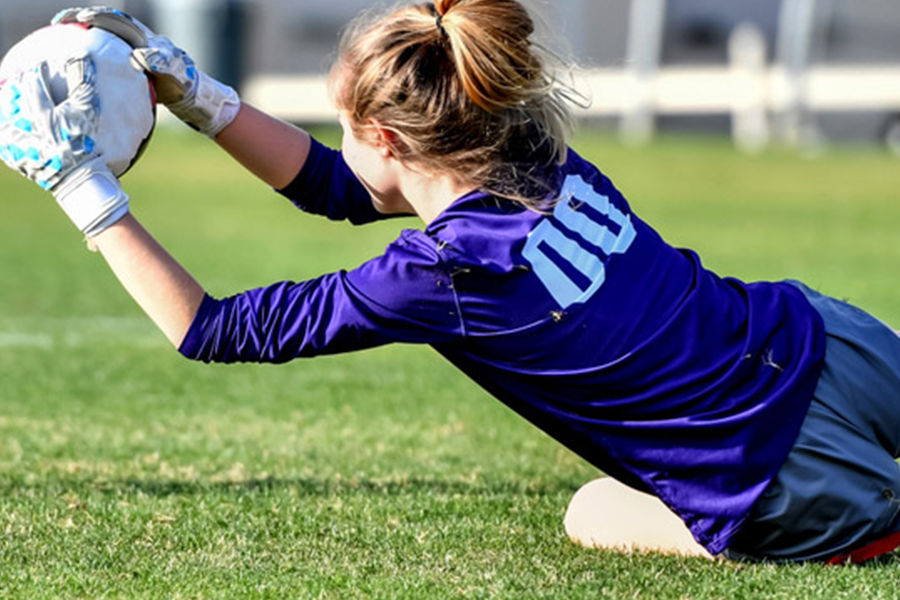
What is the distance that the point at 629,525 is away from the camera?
391cm

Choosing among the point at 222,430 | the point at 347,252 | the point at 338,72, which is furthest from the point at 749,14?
the point at 338,72

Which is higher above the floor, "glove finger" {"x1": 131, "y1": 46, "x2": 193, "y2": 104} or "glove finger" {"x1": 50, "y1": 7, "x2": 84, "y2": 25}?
"glove finger" {"x1": 50, "y1": 7, "x2": 84, "y2": 25}

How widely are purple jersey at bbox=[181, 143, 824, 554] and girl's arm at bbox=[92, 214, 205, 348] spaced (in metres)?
0.04

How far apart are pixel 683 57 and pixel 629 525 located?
28.7 meters

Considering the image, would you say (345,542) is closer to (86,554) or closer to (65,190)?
(86,554)

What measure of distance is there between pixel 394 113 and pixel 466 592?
1.12m

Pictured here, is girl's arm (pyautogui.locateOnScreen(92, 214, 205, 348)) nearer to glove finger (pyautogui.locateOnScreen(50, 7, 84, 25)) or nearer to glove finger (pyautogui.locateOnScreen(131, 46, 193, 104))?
glove finger (pyautogui.locateOnScreen(131, 46, 193, 104))

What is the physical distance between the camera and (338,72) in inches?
136

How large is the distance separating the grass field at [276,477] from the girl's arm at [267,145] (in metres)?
1.00

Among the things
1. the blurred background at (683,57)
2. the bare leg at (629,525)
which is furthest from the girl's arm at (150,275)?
the blurred background at (683,57)

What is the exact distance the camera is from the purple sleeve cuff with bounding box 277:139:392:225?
4.13 meters

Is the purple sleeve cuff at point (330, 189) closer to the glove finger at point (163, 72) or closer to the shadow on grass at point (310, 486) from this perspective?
the glove finger at point (163, 72)

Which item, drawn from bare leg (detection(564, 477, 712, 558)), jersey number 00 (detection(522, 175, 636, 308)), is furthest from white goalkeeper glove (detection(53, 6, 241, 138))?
bare leg (detection(564, 477, 712, 558))

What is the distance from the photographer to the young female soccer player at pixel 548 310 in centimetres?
333
